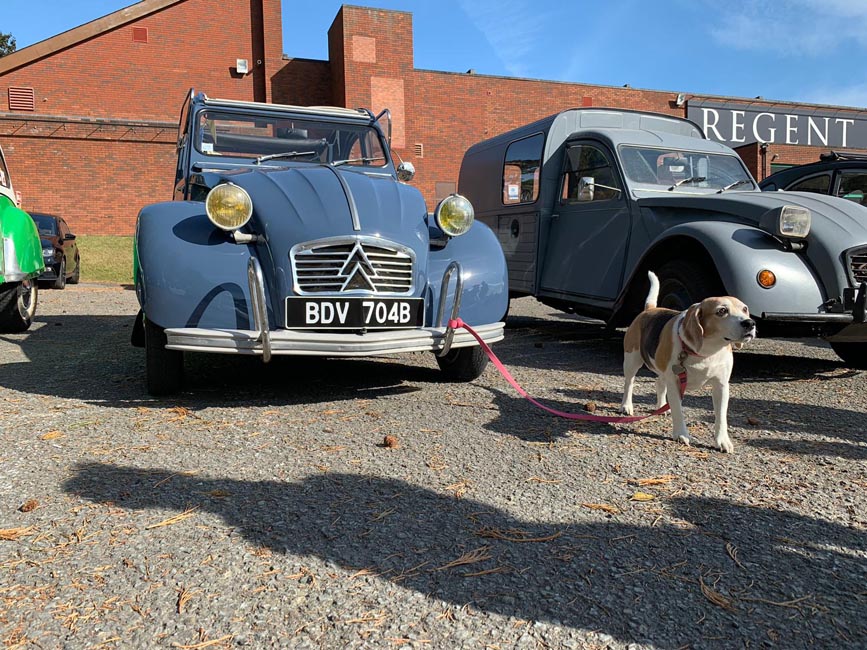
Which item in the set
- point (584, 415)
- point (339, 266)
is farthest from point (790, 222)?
point (339, 266)

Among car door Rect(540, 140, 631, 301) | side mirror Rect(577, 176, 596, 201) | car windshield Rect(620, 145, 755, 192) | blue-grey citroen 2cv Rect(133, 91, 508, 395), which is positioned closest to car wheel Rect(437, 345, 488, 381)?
blue-grey citroen 2cv Rect(133, 91, 508, 395)

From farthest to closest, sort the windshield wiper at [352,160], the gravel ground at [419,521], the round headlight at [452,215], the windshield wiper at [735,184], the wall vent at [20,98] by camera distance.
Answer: the wall vent at [20,98]
the windshield wiper at [735,184]
the windshield wiper at [352,160]
the round headlight at [452,215]
the gravel ground at [419,521]

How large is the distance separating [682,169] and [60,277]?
11596mm

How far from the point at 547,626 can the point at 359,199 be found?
291 centimetres

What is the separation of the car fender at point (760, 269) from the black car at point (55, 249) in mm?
11371

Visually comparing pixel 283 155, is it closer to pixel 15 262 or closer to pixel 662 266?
pixel 15 262

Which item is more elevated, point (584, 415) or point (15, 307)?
point (15, 307)

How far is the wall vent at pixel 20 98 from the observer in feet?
78.4

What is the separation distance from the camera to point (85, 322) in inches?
325

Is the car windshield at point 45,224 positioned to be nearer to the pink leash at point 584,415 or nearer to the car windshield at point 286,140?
the car windshield at point 286,140

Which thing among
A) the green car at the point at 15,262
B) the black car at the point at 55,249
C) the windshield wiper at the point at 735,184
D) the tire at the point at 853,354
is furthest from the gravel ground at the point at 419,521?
the black car at the point at 55,249

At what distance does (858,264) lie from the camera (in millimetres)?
4578

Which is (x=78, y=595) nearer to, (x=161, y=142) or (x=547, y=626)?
(x=547, y=626)

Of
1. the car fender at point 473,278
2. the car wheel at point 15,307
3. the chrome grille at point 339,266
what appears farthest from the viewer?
the car wheel at point 15,307
